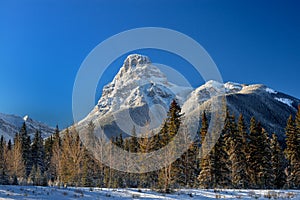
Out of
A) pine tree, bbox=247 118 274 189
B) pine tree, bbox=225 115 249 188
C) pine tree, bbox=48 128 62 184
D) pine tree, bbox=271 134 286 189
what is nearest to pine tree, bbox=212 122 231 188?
pine tree, bbox=225 115 249 188

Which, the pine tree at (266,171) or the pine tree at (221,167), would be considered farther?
the pine tree at (266,171)

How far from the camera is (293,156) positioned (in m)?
42.8

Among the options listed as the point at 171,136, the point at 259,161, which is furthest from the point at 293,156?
the point at 171,136

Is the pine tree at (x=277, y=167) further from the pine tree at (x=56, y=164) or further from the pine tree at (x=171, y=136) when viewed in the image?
the pine tree at (x=56, y=164)

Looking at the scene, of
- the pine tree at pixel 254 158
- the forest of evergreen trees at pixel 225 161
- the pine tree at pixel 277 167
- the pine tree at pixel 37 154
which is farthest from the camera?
the pine tree at pixel 37 154

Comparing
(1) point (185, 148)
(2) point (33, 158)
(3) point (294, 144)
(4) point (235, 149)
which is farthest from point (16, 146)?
Answer: (3) point (294, 144)

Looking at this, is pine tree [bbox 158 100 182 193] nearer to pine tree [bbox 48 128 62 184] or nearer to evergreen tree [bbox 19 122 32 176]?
pine tree [bbox 48 128 62 184]

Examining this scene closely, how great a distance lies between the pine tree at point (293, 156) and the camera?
137 feet

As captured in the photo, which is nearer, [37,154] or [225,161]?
[225,161]

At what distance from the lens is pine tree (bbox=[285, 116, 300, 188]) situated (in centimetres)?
4175

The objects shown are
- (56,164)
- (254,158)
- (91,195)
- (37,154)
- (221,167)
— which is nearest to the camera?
(91,195)

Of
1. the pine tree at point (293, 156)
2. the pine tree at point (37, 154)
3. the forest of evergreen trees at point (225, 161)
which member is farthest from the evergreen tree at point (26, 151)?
the pine tree at point (293, 156)

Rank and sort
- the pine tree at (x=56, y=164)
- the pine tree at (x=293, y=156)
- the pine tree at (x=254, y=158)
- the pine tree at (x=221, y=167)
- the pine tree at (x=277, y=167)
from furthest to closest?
the pine tree at (x=56, y=164) < the pine tree at (x=277, y=167) < the pine tree at (x=254, y=158) < the pine tree at (x=293, y=156) < the pine tree at (x=221, y=167)

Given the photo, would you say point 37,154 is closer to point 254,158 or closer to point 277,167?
point 254,158
